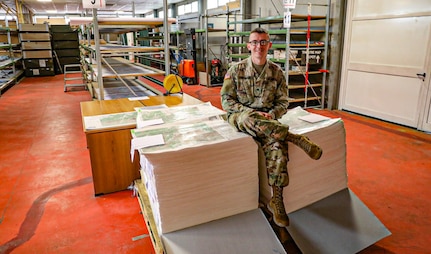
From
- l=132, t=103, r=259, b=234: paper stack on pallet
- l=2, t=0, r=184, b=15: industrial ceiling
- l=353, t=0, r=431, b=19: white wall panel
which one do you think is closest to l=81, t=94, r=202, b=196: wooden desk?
l=132, t=103, r=259, b=234: paper stack on pallet

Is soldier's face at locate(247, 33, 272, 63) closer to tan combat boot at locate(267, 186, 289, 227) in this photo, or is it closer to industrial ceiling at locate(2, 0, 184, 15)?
tan combat boot at locate(267, 186, 289, 227)

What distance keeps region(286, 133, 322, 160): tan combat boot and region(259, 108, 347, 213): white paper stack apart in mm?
126

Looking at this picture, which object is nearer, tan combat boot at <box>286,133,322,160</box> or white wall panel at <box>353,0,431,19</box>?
tan combat boot at <box>286,133,322,160</box>

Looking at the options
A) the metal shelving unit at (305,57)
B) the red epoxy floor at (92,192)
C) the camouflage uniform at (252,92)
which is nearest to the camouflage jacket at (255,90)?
the camouflage uniform at (252,92)

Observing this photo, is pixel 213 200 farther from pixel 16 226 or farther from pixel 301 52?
pixel 301 52

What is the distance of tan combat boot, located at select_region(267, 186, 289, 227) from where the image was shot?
1.89 m

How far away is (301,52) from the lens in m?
6.14

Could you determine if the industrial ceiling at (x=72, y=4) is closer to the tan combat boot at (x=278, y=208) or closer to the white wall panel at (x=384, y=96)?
the white wall panel at (x=384, y=96)

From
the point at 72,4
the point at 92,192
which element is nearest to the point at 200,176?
the point at 92,192

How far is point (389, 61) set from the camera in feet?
16.9

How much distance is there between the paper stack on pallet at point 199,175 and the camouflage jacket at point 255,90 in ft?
Answer: 1.33

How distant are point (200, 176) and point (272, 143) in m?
0.50

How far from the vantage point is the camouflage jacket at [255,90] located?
2311 mm

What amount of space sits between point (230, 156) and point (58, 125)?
4.41 meters
